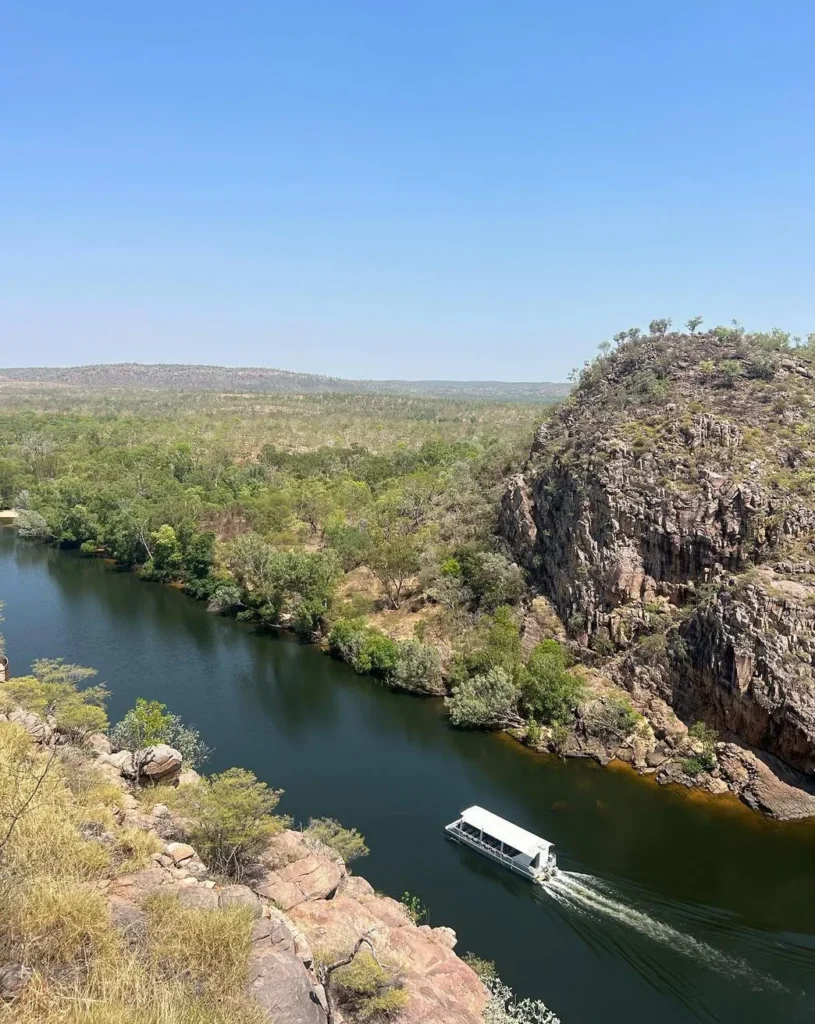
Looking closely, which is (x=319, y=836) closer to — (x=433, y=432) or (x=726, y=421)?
(x=726, y=421)

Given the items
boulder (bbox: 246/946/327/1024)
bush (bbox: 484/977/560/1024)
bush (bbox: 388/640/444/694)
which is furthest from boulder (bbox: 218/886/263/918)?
bush (bbox: 388/640/444/694)

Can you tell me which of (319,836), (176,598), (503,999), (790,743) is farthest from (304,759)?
(176,598)

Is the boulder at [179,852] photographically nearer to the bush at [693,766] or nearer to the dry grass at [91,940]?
the dry grass at [91,940]

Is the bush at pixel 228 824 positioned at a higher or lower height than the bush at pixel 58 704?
lower

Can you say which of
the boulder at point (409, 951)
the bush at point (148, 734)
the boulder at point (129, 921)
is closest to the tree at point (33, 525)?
the bush at point (148, 734)

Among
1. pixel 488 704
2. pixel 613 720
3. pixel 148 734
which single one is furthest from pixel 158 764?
pixel 613 720

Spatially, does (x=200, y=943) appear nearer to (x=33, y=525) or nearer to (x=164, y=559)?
(x=164, y=559)

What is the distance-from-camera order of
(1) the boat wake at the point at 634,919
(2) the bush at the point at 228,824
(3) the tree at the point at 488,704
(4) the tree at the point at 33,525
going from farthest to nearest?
(4) the tree at the point at 33,525, (3) the tree at the point at 488,704, (1) the boat wake at the point at 634,919, (2) the bush at the point at 228,824
